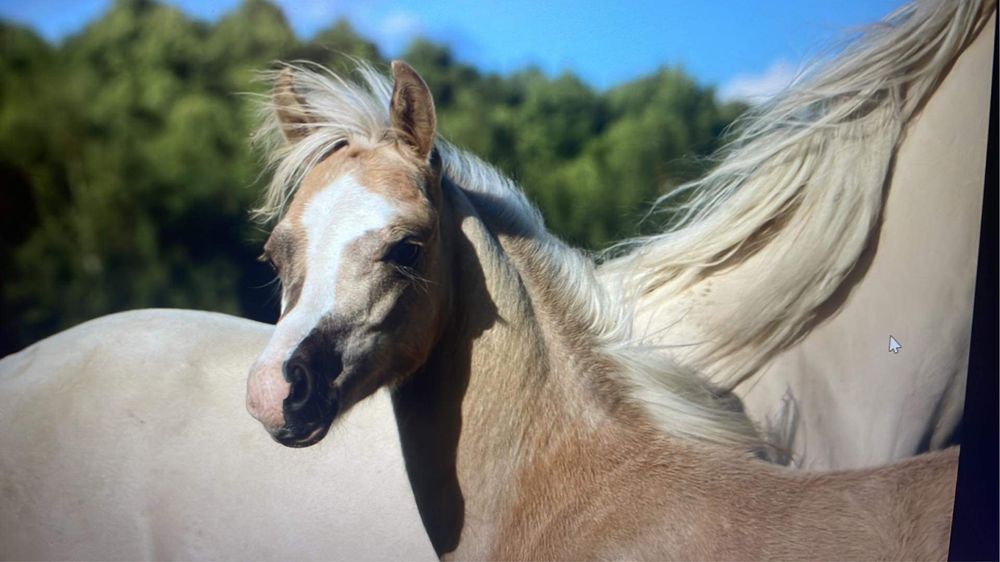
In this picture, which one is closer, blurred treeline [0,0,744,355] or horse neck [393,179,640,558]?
horse neck [393,179,640,558]

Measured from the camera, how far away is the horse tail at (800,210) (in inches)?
96.4

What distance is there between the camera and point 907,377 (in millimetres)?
2500

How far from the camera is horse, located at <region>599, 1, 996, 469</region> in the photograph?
2455 millimetres

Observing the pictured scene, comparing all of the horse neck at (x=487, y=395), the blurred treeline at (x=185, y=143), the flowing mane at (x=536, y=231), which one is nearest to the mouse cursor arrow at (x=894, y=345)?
the flowing mane at (x=536, y=231)

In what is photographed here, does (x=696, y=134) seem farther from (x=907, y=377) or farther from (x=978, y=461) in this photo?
(x=978, y=461)

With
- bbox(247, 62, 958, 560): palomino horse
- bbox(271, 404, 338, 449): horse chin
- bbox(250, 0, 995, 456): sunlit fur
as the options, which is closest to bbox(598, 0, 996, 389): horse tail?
bbox(250, 0, 995, 456): sunlit fur

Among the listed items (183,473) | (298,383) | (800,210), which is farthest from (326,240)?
(800,210)

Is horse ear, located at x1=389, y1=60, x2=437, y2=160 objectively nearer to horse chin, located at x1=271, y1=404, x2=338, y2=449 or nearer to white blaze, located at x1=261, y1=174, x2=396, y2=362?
white blaze, located at x1=261, y1=174, x2=396, y2=362

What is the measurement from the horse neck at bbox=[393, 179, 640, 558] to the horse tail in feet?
1.34

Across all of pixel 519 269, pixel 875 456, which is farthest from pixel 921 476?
pixel 519 269

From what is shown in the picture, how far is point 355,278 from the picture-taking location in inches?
71.9

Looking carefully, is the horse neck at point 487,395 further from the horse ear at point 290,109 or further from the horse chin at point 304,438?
the horse ear at point 290,109

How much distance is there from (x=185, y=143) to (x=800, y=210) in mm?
1669

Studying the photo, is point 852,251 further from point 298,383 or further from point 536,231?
point 298,383
